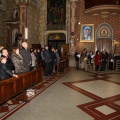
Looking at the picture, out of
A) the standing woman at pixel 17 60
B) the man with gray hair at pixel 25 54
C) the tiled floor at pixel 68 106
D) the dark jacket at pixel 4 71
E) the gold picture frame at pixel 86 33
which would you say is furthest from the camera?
the gold picture frame at pixel 86 33

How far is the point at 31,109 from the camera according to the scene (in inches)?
170

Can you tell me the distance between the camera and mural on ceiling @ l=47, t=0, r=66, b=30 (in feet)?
56.0

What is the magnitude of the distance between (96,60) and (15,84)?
27.2ft

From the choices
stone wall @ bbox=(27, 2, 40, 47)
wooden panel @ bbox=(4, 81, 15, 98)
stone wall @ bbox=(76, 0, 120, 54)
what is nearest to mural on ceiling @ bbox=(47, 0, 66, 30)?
stone wall @ bbox=(27, 2, 40, 47)

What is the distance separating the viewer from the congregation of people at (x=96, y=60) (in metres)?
11.9

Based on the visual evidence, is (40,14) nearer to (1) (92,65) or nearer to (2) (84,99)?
(1) (92,65)

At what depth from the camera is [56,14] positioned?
17.2 metres

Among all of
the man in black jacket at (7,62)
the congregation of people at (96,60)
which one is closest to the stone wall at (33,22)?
the congregation of people at (96,60)

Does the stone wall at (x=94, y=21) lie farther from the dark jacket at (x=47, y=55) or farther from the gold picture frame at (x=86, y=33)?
the dark jacket at (x=47, y=55)

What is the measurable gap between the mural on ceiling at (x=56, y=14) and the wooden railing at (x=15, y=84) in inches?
465

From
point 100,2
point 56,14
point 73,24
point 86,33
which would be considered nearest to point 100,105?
point 100,2

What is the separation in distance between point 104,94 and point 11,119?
11.2ft

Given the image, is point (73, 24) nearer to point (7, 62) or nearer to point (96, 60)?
point (96, 60)

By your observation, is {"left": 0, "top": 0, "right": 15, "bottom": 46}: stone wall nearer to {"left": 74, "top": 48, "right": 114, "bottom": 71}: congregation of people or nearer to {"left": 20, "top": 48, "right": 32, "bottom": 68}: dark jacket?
{"left": 74, "top": 48, "right": 114, "bottom": 71}: congregation of people
